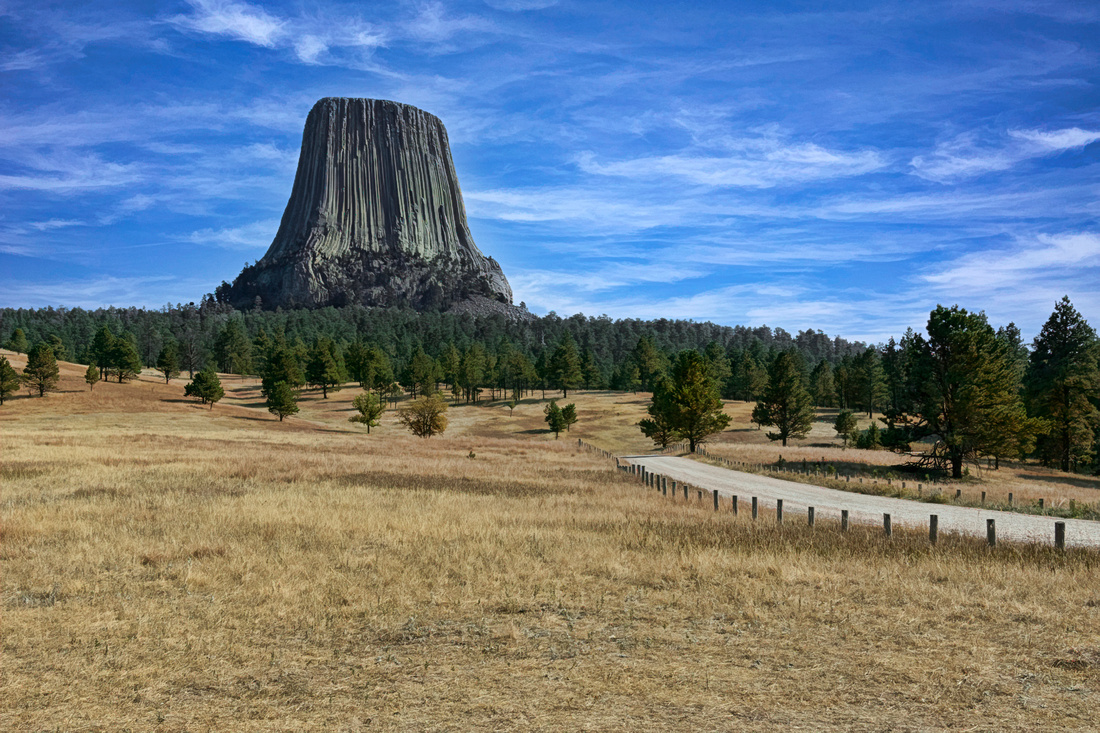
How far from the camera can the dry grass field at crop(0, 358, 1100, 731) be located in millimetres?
7797

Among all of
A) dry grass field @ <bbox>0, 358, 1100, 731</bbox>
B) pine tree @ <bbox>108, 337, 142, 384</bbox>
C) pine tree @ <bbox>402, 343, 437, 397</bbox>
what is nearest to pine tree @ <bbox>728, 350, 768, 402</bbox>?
pine tree @ <bbox>402, 343, 437, 397</bbox>

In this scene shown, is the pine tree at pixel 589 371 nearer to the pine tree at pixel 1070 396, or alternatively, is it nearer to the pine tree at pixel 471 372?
the pine tree at pixel 471 372

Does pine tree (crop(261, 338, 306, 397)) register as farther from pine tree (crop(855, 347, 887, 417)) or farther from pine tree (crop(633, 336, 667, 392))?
pine tree (crop(855, 347, 887, 417))

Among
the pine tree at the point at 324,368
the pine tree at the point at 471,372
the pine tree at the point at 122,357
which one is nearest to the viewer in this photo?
the pine tree at the point at 122,357

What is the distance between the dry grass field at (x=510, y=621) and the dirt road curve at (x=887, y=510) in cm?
405

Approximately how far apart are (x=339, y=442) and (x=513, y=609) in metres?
44.8

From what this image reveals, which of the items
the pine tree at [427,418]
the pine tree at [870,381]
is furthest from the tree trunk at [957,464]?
the pine tree at [870,381]

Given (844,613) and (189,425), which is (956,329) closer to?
(844,613)

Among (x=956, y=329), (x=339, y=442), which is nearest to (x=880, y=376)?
(x=956, y=329)

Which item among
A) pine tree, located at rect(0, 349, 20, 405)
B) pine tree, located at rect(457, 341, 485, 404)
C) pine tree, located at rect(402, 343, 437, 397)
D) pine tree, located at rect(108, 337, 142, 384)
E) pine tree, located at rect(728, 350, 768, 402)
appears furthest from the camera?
pine tree, located at rect(728, 350, 768, 402)

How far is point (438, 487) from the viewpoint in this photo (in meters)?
27.2

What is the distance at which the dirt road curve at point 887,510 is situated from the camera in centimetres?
2003

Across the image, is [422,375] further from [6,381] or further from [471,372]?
[6,381]

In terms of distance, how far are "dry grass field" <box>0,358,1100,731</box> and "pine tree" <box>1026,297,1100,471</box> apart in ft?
174
